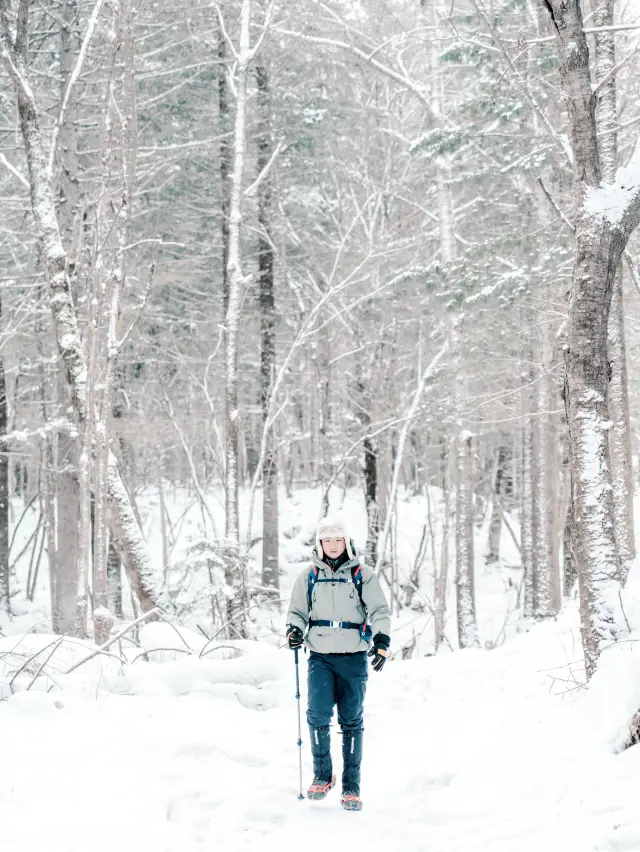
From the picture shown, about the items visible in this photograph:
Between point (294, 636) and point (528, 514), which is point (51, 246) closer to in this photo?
point (294, 636)

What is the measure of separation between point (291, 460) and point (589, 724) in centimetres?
2433

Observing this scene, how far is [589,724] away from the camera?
16.3 ft

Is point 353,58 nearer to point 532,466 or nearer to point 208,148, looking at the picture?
point 208,148

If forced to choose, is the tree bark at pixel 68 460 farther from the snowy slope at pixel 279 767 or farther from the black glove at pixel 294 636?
the black glove at pixel 294 636

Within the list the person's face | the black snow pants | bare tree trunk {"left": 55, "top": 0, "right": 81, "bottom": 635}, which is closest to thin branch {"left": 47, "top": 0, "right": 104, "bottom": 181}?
bare tree trunk {"left": 55, "top": 0, "right": 81, "bottom": 635}

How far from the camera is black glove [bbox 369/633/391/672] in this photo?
14.7 ft

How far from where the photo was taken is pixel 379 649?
4516mm

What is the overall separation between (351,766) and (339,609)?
94 centimetres

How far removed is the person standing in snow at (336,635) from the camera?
4613 mm

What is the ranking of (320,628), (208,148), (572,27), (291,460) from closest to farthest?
(320,628)
(572,27)
(208,148)
(291,460)

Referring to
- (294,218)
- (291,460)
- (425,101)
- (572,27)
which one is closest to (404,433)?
(425,101)

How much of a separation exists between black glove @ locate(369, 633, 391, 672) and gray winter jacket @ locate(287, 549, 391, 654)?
1.6 inches

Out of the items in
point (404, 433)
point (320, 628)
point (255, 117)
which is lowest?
point (320, 628)

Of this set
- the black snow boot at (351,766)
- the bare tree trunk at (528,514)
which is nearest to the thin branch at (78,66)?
the black snow boot at (351,766)
